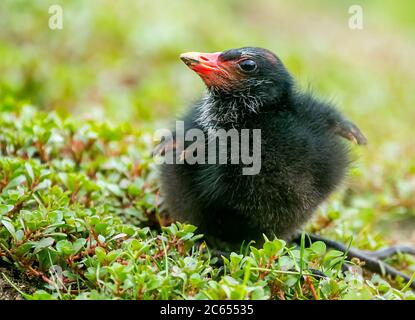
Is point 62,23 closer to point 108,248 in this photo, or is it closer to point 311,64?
point 311,64

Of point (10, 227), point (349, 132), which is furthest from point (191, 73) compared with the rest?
point (10, 227)

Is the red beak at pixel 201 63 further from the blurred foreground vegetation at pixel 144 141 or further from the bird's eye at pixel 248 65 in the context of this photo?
the blurred foreground vegetation at pixel 144 141

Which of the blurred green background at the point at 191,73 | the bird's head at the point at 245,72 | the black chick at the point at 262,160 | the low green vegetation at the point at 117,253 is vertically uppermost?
the blurred green background at the point at 191,73

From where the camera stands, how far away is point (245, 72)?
3.34 metres

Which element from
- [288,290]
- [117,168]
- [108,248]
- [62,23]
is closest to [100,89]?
[62,23]

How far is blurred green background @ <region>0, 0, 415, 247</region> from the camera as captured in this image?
4.82m

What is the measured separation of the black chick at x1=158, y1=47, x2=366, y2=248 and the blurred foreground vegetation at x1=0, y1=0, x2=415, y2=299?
8.1 inches

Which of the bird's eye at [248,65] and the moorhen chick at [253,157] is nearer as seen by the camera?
the moorhen chick at [253,157]

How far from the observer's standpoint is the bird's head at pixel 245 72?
331 centimetres

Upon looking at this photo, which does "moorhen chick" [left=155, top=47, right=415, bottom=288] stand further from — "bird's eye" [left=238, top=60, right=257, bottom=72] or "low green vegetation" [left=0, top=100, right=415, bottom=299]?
"low green vegetation" [left=0, top=100, right=415, bottom=299]

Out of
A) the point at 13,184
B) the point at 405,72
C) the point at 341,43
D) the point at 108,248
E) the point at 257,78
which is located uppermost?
the point at 341,43

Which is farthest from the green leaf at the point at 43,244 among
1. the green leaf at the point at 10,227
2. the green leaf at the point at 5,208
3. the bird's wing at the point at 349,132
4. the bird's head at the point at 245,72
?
the bird's wing at the point at 349,132

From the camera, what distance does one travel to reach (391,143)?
18.9 feet

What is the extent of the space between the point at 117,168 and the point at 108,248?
106 centimetres
